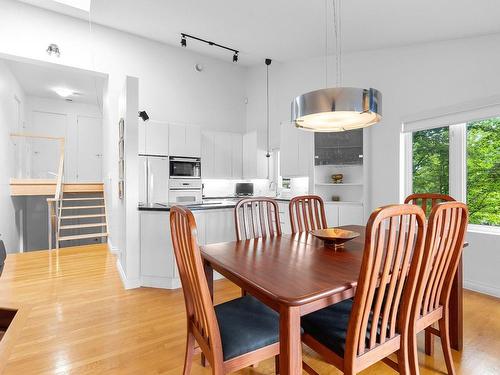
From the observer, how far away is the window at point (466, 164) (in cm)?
307

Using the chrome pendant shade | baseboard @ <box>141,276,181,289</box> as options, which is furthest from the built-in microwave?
the chrome pendant shade

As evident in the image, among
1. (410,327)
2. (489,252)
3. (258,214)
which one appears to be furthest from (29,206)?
(489,252)

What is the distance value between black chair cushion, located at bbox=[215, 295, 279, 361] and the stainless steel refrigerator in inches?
139

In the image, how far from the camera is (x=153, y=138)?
491cm

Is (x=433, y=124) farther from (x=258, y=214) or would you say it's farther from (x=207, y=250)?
(x=207, y=250)

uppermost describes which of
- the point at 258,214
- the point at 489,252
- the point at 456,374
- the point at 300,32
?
the point at 300,32

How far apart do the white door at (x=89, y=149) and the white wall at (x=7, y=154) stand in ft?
5.83

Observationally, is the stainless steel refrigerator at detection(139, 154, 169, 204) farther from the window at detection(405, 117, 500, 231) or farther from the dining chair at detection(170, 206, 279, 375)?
the window at detection(405, 117, 500, 231)

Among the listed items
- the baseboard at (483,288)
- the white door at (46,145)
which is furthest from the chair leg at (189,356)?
the white door at (46,145)

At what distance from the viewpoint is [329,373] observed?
177cm

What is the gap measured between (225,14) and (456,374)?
13.6 feet

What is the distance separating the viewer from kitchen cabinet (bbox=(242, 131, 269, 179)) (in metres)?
5.70

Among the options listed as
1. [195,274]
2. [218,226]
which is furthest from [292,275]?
[218,226]

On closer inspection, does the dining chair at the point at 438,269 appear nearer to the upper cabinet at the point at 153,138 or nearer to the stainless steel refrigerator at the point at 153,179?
the stainless steel refrigerator at the point at 153,179
